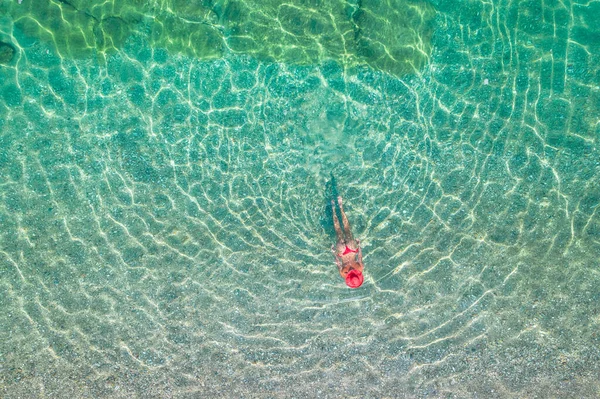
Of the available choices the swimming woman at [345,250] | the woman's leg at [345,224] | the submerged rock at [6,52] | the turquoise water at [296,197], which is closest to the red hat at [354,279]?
the swimming woman at [345,250]

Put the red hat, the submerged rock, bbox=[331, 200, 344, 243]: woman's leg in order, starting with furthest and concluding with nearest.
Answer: the submerged rock
bbox=[331, 200, 344, 243]: woman's leg
the red hat

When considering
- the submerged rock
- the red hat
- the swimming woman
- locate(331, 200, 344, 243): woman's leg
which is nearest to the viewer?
the red hat

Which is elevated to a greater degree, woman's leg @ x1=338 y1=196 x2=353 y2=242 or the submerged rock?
the submerged rock

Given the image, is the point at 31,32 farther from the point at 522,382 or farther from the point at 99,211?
the point at 522,382

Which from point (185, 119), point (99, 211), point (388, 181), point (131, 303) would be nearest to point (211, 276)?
point (131, 303)

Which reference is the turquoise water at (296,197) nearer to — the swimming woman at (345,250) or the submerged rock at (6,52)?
the submerged rock at (6,52)

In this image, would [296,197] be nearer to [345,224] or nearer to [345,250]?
[345,224]

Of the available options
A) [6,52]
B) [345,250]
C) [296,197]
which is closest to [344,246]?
[345,250]

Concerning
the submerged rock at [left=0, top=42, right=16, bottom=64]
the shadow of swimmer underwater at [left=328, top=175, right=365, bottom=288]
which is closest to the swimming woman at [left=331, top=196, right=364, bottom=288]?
the shadow of swimmer underwater at [left=328, top=175, right=365, bottom=288]

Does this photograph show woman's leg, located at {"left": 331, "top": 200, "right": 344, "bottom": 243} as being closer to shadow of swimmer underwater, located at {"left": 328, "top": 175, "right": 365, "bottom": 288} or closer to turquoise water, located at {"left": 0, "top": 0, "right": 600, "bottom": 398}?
shadow of swimmer underwater, located at {"left": 328, "top": 175, "right": 365, "bottom": 288}
